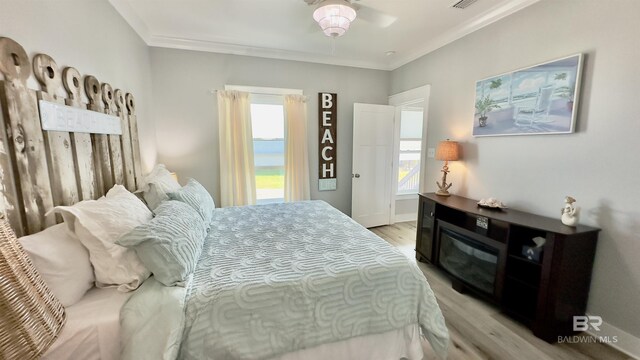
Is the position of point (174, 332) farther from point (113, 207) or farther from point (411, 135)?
point (411, 135)

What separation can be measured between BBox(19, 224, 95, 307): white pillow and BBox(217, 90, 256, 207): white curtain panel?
2248 mm

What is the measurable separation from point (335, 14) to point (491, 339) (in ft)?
8.82

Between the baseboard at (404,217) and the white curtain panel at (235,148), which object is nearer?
the white curtain panel at (235,148)

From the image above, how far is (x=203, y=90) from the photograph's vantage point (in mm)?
3297

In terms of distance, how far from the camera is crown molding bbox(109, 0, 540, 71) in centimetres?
232

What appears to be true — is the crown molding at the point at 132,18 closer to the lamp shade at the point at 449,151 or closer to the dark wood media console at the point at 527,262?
the lamp shade at the point at 449,151

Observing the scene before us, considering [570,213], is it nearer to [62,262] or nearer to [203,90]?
[62,262]

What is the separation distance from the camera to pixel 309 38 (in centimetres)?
306

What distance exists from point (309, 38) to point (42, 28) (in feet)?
7.78

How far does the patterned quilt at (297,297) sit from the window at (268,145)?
201 centimetres

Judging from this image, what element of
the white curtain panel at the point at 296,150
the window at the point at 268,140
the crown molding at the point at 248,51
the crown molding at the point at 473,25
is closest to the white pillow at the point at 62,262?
the window at the point at 268,140

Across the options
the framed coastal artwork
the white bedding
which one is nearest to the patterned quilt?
the white bedding

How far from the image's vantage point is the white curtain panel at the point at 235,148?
3.35 metres

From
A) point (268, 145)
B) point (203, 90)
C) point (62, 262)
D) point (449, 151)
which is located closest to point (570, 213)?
point (449, 151)
